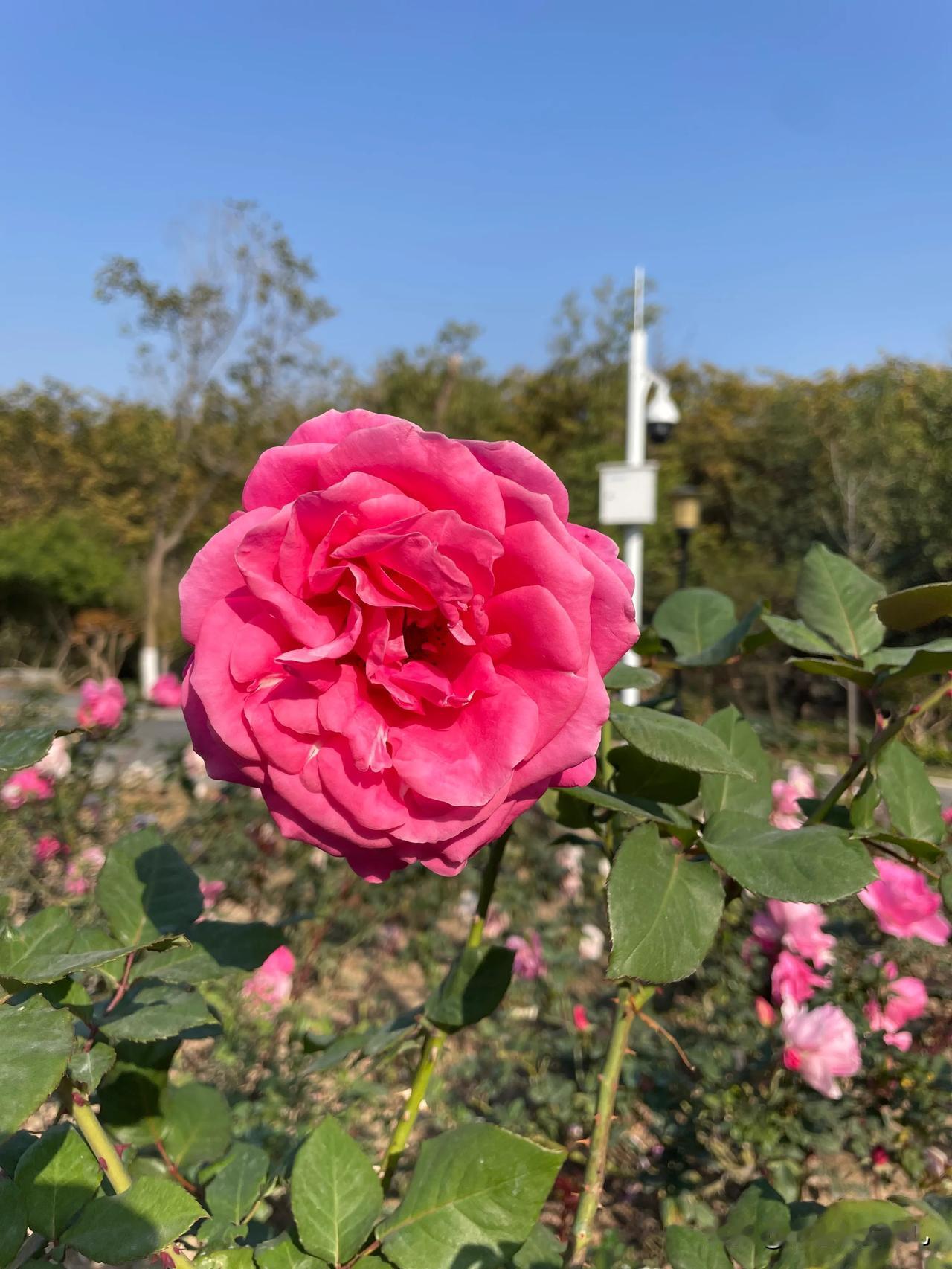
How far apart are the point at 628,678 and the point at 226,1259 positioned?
0.42 m

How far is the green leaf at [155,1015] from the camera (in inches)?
20.1

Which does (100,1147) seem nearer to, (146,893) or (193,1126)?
(146,893)

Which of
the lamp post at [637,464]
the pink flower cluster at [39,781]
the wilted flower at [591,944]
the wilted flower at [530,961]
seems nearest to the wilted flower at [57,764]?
the pink flower cluster at [39,781]

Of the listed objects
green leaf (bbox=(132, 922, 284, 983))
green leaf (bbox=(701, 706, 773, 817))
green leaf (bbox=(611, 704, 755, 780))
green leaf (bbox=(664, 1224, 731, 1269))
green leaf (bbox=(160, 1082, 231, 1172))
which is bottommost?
green leaf (bbox=(160, 1082, 231, 1172))

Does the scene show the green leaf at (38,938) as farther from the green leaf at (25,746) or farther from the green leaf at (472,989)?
the green leaf at (472,989)

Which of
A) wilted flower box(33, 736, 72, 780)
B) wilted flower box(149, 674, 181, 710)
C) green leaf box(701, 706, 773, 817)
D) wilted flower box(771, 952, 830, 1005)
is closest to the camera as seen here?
green leaf box(701, 706, 773, 817)

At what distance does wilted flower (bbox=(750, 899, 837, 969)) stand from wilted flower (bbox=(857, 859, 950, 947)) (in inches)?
6.2

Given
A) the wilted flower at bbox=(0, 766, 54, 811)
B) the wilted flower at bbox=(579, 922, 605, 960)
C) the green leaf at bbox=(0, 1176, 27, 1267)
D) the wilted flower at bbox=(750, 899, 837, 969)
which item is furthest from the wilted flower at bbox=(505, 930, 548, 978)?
the green leaf at bbox=(0, 1176, 27, 1267)

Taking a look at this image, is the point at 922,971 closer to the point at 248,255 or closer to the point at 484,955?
the point at 484,955

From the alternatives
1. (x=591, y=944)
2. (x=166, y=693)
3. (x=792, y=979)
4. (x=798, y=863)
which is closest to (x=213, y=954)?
(x=798, y=863)

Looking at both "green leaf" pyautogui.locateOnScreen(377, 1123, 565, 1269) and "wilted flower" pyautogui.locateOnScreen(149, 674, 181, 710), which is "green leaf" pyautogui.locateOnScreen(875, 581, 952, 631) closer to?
"green leaf" pyautogui.locateOnScreen(377, 1123, 565, 1269)

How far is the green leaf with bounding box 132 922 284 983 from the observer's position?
0.57 meters

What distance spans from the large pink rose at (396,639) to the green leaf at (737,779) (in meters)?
0.22

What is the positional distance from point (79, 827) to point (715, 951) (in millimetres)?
1741
